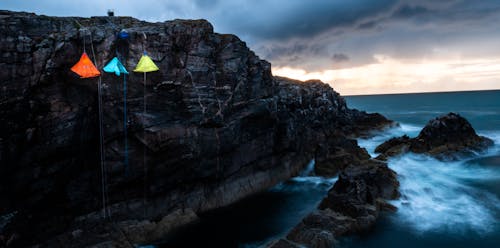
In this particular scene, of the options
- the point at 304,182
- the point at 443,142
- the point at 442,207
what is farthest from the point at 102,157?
the point at 443,142

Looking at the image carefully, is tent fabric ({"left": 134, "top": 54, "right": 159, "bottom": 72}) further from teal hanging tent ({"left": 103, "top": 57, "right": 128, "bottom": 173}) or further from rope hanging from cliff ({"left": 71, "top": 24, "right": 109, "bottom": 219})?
rope hanging from cliff ({"left": 71, "top": 24, "right": 109, "bottom": 219})

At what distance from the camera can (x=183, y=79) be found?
24.8 metres

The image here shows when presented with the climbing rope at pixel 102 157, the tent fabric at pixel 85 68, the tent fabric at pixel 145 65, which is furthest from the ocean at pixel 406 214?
the tent fabric at pixel 85 68

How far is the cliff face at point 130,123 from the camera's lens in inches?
752

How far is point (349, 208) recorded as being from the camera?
2350cm

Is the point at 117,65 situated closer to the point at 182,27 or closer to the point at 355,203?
the point at 182,27

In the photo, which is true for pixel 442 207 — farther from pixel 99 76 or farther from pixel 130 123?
pixel 99 76

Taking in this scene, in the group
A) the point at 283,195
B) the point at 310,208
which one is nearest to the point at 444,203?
the point at 310,208

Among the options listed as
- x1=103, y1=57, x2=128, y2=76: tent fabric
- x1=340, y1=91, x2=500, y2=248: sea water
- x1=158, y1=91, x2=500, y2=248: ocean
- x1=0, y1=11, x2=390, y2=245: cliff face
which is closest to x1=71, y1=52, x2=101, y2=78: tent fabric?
x1=103, y1=57, x2=128, y2=76: tent fabric

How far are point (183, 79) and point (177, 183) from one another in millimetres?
8776

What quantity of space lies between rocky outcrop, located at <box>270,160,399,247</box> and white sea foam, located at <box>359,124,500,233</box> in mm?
1706

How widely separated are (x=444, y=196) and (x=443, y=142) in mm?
16817

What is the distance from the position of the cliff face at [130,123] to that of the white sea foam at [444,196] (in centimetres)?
1385

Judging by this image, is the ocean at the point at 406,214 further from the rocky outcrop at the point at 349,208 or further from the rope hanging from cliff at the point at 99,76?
the rope hanging from cliff at the point at 99,76
